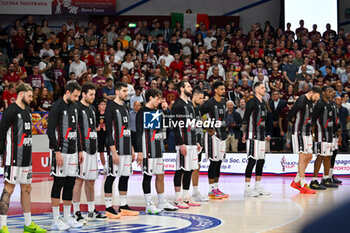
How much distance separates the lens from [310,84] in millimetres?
18453

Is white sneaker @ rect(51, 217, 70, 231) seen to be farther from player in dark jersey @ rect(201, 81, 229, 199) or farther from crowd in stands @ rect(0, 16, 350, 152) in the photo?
crowd in stands @ rect(0, 16, 350, 152)

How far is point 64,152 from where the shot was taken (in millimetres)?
7832

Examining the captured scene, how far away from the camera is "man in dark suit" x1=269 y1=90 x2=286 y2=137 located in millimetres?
17094

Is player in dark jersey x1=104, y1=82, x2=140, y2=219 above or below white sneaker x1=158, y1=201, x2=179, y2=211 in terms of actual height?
above

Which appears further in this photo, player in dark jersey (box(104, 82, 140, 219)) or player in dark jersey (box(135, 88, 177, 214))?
player in dark jersey (box(135, 88, 177, 214))

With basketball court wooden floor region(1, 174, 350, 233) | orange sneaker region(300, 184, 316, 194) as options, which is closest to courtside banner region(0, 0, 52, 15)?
basketball court wooden floor region(1, 174, 350, 233)

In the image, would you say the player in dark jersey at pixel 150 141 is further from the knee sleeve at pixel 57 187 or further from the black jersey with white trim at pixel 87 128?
the knee sleeve at pixel 57 187

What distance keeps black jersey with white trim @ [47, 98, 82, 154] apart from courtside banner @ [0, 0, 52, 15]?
16.3 meters

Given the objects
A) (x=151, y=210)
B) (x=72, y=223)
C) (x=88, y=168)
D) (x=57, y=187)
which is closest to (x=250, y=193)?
(x=151, y=210)

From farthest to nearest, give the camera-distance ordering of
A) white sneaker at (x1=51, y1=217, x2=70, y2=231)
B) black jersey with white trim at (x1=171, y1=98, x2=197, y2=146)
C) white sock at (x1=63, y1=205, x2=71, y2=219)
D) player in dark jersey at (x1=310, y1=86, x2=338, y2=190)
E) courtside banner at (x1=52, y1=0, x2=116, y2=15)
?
1. courtside banner at (x1=52, y1=0, x2=116, y2=15)
2. player in dark jersey at (x1=310, y1=86, x2=338, y2=190)
3. black jersey with white trim at (x1=171, y1=98, x2=197, y2=146)
4. white sock at (x1=63, y1=205, x2=71, y2=219)
5. white sneaker at (x1=51, y1=217, x2=70, y2=231)

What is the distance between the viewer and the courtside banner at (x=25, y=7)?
23.0m

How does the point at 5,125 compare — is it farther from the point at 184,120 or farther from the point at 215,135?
the point at 215,135

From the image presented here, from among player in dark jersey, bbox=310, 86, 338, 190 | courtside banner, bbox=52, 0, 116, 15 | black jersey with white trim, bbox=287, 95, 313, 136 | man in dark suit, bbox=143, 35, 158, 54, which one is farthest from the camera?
courtside banner, bbox=52, 0, 116, 15

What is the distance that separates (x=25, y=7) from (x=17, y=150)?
670 inches
